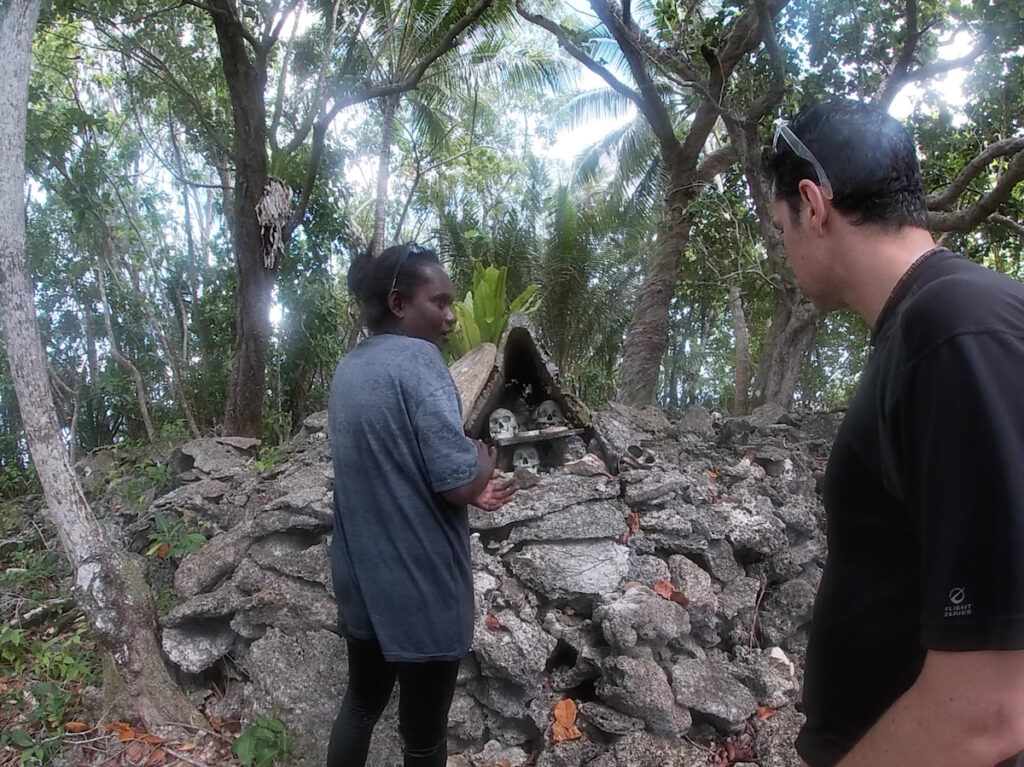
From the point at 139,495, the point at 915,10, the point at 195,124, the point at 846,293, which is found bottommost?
the point at 139,495

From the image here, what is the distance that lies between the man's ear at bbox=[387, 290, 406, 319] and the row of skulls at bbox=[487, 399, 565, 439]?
6.77 ft

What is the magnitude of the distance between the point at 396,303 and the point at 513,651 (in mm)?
1597

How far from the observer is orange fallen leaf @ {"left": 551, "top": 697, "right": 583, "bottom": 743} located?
2.77 meters

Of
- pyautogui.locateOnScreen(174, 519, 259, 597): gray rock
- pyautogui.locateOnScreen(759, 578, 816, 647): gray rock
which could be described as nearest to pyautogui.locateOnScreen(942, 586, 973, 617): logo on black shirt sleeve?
pyautogui.locateOnScreen(759, 578, 816, 647): gray rock

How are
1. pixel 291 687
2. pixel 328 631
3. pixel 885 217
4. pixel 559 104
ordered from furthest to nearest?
pixel 559 104 → pixel 328 631 → pixel 291 687 → pixel 885 217

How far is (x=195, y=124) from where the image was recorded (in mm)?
9492

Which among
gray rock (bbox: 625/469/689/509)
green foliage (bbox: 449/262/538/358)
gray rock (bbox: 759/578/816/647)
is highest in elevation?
green foliage (bbox: 449/262/538/358)

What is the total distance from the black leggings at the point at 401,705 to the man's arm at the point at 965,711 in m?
1.30

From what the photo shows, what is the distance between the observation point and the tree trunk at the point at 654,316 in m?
8.63

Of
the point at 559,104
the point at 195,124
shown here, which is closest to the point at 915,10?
the point at 195,124

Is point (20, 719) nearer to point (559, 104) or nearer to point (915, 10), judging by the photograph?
point (915, 10)

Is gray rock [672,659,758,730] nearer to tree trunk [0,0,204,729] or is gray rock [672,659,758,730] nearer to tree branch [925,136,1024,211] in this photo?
tree trunk [0,0,204,729]

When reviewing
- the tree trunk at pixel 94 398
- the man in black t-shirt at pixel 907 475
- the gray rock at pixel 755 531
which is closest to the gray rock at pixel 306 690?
the gray rock at pixel 755 531

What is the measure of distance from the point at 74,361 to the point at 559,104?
1218cm
